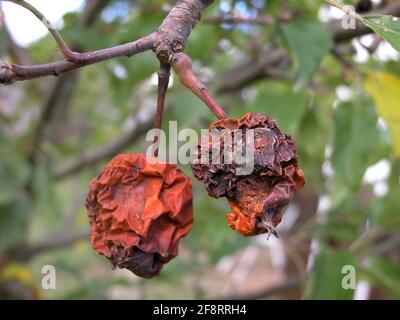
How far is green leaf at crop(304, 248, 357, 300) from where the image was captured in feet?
5.63

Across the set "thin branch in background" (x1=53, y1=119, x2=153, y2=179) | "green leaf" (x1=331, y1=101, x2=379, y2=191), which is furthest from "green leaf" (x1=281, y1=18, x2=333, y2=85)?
"thin branch in background" (x1=53, y1=119, x2=153, y2=179)

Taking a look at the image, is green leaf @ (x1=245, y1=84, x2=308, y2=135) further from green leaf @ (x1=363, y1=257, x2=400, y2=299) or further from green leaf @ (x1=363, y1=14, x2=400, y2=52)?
green leaf @ (x1=363, y1=14, x2=400, y2=52)

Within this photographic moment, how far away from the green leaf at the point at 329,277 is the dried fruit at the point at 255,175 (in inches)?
31.6

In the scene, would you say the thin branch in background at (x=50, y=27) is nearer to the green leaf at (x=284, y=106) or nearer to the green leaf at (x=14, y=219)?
the green leaf at (x=284, y=106)

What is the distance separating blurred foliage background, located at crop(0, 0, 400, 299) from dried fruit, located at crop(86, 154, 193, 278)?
23.3 inches

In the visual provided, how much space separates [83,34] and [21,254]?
134 cm

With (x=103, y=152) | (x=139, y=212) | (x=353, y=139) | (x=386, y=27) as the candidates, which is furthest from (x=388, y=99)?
(x=103, y=152)

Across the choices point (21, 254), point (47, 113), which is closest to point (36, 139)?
point (47, 113)

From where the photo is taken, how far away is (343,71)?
201 centimetres

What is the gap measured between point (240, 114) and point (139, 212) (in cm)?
98

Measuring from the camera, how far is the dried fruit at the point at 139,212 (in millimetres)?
1104

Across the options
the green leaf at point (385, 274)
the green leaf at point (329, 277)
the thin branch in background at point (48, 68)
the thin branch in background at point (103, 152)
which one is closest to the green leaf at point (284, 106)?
the green leaf at point (329, 277)

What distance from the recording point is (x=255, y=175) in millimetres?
971
